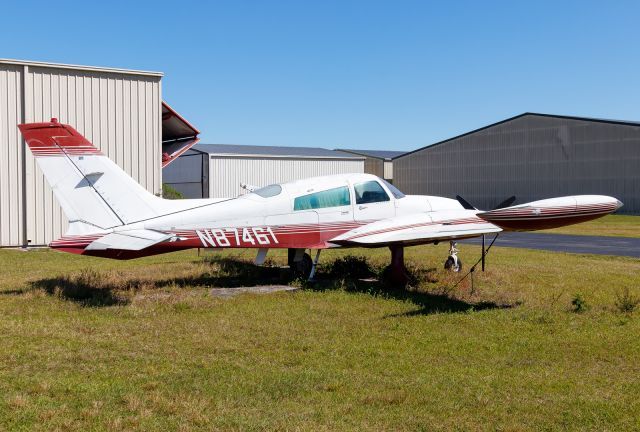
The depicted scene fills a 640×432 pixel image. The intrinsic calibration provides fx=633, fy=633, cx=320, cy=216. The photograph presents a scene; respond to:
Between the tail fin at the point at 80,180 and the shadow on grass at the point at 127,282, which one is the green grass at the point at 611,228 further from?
the tail fin at the point at 80,180

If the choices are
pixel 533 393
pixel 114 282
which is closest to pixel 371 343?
pixel 533 393

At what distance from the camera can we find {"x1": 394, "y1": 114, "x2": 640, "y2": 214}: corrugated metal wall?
44438mm

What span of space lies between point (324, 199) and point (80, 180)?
4914 millimetres

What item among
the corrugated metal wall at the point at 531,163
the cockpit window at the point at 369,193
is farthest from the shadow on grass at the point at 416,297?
the corrugated metal wall at the point at 531,163

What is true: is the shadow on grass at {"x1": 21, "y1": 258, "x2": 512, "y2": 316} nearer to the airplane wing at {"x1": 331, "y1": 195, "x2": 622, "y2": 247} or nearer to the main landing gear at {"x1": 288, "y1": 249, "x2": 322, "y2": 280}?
the main landing gear at {"x1": 288, "y1": 249, "x2": 322, "y2": 280}

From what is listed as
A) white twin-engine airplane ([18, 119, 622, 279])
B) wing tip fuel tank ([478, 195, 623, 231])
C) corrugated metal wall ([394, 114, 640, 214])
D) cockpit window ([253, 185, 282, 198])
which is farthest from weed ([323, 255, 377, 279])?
corrugated metal wall ([394, 114, 640, 214])

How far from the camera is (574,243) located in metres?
26.6

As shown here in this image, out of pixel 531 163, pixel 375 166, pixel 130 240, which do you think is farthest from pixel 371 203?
pixel 375 166

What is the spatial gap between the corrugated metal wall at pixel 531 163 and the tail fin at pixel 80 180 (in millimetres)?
40552

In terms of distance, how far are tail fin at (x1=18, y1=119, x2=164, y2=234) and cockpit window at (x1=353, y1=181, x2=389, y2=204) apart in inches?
183

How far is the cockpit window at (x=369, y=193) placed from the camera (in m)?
13.9

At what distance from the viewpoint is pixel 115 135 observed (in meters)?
25.3

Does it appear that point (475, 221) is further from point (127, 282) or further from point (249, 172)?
point (249, 172)

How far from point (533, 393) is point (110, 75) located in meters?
22.6
